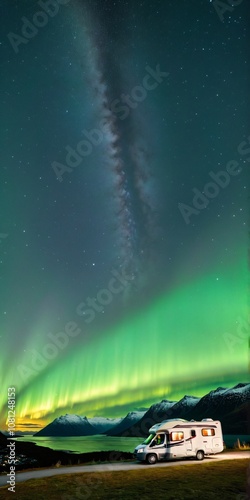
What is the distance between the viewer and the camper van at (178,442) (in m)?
20.5

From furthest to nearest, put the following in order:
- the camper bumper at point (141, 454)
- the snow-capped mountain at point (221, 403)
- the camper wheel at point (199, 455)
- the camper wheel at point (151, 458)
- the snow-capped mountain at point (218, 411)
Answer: the snow-capped mountain at point (221, 403), the snow-capped mountain at point (218, 411), the camper wheel at point (199, 455), the camper bumper at point (141, 454), the camper wheel at point (151, 458)

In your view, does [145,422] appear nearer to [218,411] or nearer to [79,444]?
[218,411]

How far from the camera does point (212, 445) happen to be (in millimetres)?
22109

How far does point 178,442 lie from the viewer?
2102 cm

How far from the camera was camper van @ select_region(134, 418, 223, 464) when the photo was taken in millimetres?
20531

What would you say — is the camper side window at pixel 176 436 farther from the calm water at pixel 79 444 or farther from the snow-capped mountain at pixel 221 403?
the snow-capped mountain at pixel 221 403

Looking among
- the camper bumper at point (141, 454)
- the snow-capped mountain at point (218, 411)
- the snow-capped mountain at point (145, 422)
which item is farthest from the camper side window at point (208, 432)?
the snow-capped mountain at point (218, 411)

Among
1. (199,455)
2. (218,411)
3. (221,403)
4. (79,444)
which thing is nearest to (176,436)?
(199,455)

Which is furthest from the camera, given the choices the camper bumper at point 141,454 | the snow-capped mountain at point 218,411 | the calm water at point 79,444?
the snow-capped mountain at point 218,411

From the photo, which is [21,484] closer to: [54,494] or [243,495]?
[54,494]

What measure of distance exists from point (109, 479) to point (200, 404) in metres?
158

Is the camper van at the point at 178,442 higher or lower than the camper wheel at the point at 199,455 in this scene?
higher

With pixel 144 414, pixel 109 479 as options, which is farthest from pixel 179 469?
pixel 144 414

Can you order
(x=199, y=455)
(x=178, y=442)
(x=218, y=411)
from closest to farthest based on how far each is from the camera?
(x=178, y=442) < (x=199, y=455) < (x=218, y=411)
